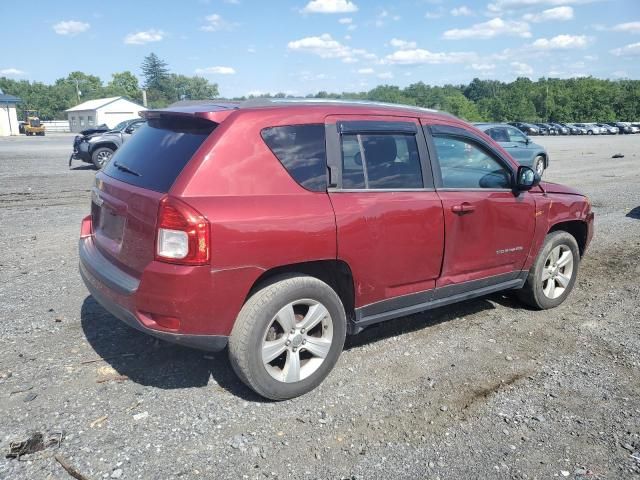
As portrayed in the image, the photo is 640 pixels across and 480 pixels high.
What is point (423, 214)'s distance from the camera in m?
3.77

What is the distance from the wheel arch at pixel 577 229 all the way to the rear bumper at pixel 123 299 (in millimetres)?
3693

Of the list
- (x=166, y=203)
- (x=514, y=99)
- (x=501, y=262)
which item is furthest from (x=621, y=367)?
(x=514, y=99)

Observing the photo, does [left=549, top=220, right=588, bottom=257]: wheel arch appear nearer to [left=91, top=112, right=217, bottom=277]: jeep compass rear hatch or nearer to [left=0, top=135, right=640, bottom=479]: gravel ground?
[left=0, top=135, right=640, bottom=479]: gravel ground

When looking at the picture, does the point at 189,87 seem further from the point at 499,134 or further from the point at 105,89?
the point at 499,134

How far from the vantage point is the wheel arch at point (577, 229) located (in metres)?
5.18

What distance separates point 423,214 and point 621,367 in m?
1.90

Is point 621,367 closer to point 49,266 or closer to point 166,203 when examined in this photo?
point 166,203

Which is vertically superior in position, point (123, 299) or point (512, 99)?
point (512, 99)

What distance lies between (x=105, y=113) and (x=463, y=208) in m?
73.0

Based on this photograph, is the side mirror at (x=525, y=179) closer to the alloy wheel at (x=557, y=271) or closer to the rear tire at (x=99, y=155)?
the alloy wheel at (x=557, y=271)

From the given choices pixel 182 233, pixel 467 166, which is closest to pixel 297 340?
pixel 182 233

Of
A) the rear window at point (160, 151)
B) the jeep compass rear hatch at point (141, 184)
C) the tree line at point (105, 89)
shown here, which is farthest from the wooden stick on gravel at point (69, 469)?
the tree line at point (105, 89)

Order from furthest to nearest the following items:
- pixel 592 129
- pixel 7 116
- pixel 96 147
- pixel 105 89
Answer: pixel 105 89 → pixel 592 129 → pixel 7 116 → pixel 96 147

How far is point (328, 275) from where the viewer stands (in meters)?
3.57
